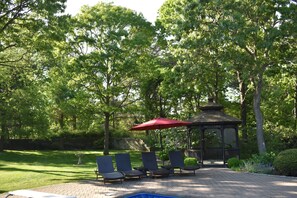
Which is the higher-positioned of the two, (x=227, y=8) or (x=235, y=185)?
(x=227, y=8)

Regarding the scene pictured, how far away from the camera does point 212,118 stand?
2077 centimetres

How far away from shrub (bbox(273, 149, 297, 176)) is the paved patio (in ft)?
1.76

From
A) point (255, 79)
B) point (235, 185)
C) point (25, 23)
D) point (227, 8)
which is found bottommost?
point (235, 185)

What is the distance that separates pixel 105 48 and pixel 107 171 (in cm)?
1475

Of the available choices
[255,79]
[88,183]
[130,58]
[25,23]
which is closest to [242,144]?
[255,79]

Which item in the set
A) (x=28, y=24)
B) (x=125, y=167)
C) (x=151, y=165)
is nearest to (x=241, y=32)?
(x=151, y=165)

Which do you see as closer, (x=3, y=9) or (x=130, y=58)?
(x=3, y=9)

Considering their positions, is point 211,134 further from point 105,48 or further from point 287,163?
point 105,48

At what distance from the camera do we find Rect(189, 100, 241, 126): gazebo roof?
20219 mm

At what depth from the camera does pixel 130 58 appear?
27516 mm

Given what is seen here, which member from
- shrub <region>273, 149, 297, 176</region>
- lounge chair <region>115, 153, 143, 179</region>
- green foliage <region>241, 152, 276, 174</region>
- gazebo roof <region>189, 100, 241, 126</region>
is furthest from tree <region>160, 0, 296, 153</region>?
lounge chair <region>115, 153, 143, 179</region>

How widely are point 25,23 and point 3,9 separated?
1310 mm

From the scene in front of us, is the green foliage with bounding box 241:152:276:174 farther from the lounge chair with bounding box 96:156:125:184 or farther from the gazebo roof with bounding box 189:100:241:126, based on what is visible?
the lounge chair with bounding box 96:156:125:184

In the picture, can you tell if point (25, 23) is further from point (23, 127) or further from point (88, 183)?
point (23, 127)
